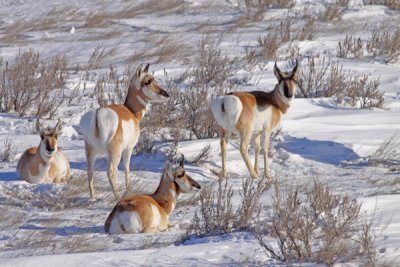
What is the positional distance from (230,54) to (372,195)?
8107 millimetres

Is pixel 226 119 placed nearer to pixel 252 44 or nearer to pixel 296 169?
pixel 296 169

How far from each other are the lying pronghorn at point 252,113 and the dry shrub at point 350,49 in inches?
220

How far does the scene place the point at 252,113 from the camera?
10.8 m

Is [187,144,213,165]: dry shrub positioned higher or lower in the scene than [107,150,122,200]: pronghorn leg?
lower

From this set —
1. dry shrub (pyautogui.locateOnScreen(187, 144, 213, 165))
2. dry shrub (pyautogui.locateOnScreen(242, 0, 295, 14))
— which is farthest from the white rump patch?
dry shrub (pyautogui.locateOnScreen(242, 0, 295, 14))

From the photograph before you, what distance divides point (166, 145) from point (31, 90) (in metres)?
2.59

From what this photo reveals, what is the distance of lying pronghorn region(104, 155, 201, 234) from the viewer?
780cm

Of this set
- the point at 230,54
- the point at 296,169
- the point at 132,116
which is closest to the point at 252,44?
the point at 230,54

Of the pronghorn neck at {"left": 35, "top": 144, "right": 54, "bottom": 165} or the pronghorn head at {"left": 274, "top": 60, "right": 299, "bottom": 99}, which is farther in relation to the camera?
the pronghorn head at {"left": 274, "top": 60, "right": 299, "bottom": 99}

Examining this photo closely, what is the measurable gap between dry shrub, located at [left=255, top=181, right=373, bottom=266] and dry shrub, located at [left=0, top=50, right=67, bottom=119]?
6.11 metres

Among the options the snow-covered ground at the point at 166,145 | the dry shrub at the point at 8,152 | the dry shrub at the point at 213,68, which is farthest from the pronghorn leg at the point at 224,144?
the dry shrub at the point at 213,68

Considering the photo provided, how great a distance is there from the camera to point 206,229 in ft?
24.5

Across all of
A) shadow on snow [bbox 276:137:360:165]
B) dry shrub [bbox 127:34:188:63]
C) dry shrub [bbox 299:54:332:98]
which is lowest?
shadow on snow [bbox 276:137:360:165]

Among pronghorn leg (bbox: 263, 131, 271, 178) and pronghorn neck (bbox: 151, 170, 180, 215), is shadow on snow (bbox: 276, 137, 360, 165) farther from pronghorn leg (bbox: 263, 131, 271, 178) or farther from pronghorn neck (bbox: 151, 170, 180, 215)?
pronghorn neck (bbox: 151, 170, 180, 215)
